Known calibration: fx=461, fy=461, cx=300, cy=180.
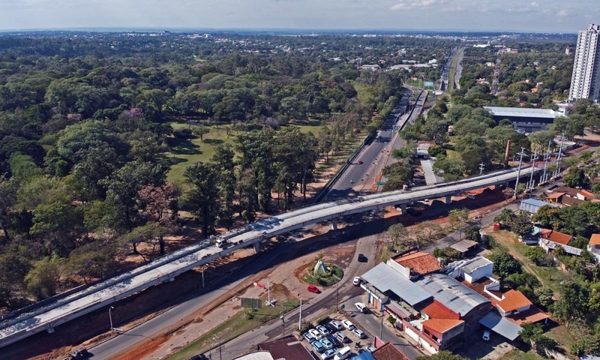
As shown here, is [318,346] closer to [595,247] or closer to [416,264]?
[416,264]

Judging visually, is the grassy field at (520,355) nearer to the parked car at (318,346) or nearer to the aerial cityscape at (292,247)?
the aerial cityscape at (292,247)

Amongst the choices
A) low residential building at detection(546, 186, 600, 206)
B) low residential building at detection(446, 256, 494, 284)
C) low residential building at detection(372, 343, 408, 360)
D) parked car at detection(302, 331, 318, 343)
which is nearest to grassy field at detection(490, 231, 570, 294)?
low residential building at detection(446, 256, 494, 284)

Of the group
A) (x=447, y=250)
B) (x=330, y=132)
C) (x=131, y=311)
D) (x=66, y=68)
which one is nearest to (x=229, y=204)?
(x=131, y=311)

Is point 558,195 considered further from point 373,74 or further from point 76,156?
point 373,74

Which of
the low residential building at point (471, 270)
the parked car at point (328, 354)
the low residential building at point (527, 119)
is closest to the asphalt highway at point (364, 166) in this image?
the low residential building at point (471, 270)

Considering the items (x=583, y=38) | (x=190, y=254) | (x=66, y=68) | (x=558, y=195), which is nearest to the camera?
(x=190, y=254)
